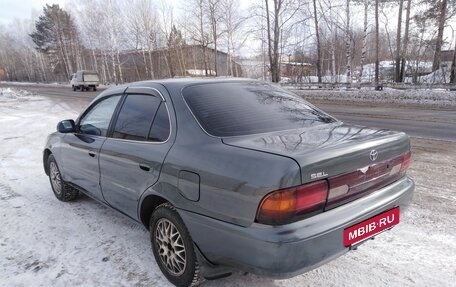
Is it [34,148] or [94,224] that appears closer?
[94,224]

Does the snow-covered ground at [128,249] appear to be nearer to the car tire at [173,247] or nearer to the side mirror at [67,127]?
the car tire at [173,247]

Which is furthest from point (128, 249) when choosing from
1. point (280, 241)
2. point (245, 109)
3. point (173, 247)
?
point (280, 241)

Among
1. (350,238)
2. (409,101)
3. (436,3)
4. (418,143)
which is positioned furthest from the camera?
(436,3)

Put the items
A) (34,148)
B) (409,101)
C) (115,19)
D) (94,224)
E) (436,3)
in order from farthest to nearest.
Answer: (115,19) → (436,3) → (409,101) → (34,148) → (94,224)

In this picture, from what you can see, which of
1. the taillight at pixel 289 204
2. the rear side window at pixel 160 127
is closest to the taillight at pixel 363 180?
the taillight at pixel 289 204

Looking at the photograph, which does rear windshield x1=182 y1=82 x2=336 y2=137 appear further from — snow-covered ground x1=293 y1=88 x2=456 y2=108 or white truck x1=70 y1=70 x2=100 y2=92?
white truck x1=70 y1=70 x2=100 y2=92

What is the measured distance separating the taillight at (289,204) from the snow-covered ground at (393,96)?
51.9ft

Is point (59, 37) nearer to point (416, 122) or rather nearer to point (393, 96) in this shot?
point (393, 96)

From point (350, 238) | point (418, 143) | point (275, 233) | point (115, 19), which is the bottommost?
point (418, 143)


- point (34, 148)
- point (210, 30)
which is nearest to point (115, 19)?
point (210, 30)

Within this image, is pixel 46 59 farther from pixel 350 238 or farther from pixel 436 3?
pixel 350 238

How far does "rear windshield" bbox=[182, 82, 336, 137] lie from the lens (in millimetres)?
2844

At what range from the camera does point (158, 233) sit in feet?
9.86

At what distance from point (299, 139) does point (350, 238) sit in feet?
2.51
